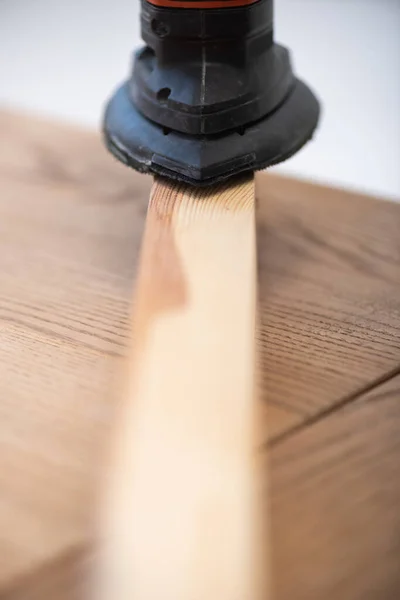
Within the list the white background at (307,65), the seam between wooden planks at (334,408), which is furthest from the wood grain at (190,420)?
the white background at (307,65)

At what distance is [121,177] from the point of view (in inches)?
23.6

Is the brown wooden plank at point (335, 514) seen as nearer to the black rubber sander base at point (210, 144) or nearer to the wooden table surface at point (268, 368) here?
the wooden table surface at point (268, 368)

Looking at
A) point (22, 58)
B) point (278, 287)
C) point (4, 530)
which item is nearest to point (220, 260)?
point (278, 287)

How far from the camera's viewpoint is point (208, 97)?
429 mm

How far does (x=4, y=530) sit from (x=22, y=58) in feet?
2.30

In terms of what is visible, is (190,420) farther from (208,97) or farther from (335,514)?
(208,97)

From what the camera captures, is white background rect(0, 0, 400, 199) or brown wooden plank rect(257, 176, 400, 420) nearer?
brown wooden plank rect(257, 176, 400, 420)

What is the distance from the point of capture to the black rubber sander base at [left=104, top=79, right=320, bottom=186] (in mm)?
437

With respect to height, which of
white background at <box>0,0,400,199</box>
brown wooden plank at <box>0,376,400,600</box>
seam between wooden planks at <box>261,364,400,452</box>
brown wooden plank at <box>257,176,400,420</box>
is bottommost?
brown wooden plank at <box>0,376,400,600</box>

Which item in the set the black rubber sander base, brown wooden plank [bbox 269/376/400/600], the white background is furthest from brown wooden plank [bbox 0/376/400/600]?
the white background

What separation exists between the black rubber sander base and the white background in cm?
15

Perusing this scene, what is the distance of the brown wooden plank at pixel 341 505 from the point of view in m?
0.35

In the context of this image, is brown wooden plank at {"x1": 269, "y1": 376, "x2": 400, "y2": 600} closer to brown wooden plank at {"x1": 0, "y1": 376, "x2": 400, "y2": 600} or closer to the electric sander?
brown wooden plank at {"x1": 0, "y1": 376, "x2": 400, "y2": 600}

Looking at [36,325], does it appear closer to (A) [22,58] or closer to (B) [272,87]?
(B) [272,87]
